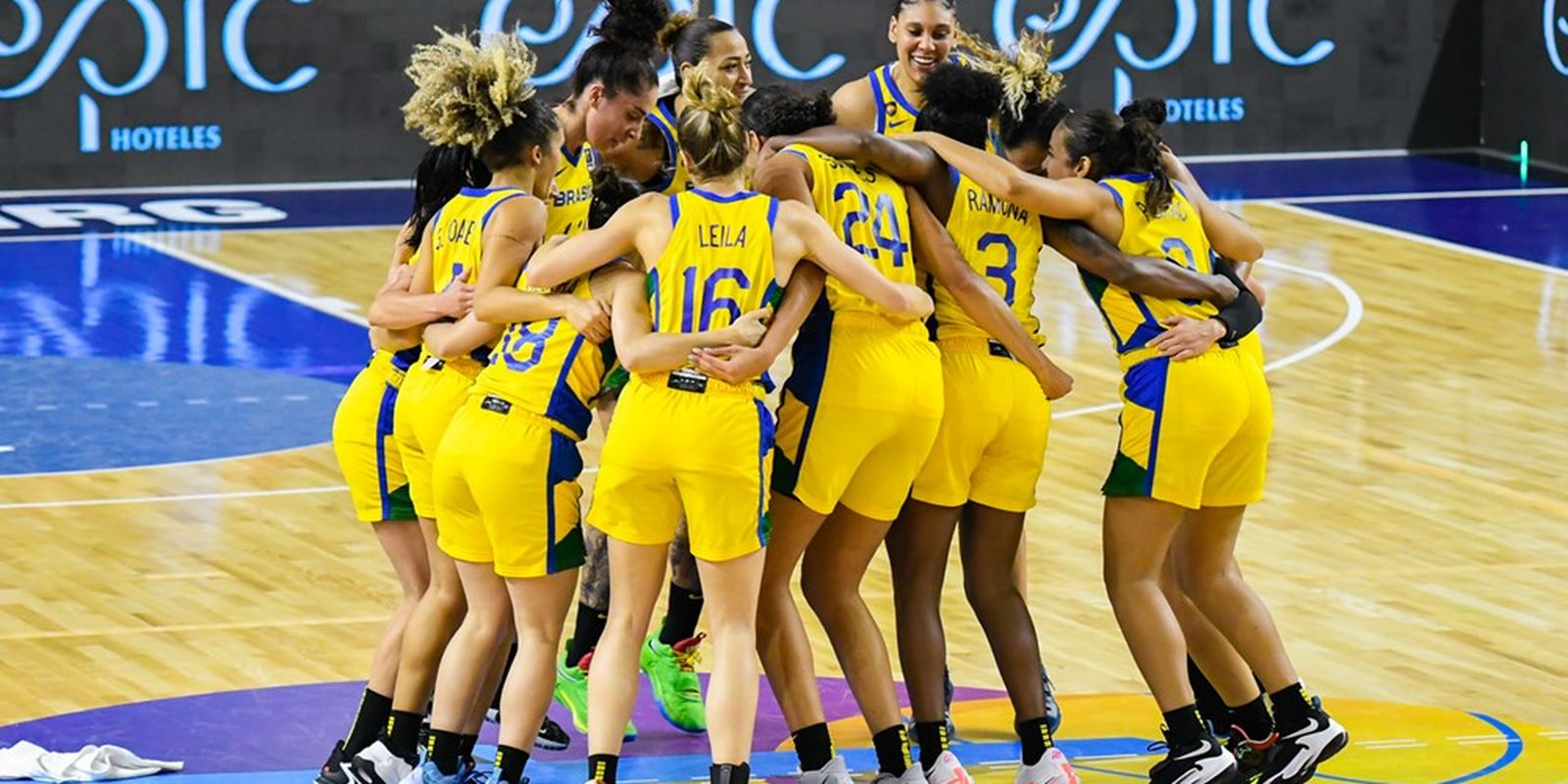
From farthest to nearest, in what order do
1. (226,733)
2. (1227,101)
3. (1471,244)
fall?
1. (1227,101)
2. (1471,244)
3. (226,733)

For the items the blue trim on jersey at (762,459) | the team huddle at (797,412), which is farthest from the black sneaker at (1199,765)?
the blue trim on jersey at (762,459)

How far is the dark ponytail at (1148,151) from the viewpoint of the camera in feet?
22.7

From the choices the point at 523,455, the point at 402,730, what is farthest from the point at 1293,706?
the point at 402,730

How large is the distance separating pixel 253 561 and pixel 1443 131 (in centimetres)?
1411

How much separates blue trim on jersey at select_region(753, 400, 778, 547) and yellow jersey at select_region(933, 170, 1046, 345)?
714mm

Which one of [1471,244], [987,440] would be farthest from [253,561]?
[1471,244]

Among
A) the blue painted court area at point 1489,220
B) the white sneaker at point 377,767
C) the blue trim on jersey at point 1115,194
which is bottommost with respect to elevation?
the blue painted court area at point 1489,220

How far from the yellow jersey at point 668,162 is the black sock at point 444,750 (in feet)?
5.54

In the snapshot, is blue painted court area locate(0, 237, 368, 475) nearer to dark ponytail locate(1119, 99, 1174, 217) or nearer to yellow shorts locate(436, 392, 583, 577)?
yellow shorts locate(436, 392, 583, 577)

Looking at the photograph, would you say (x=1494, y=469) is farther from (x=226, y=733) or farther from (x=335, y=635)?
(x=226, y=733)

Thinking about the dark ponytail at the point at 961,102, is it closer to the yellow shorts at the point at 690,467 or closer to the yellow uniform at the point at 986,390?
the yellow uniform at the point at 986,390

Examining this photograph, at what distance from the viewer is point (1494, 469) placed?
11031 millimetres

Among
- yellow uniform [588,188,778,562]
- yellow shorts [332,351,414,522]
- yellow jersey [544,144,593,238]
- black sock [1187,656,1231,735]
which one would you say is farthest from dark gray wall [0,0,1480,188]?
yellow uniform [588,188,778,562]

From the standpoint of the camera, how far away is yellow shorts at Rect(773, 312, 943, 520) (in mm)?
6621
